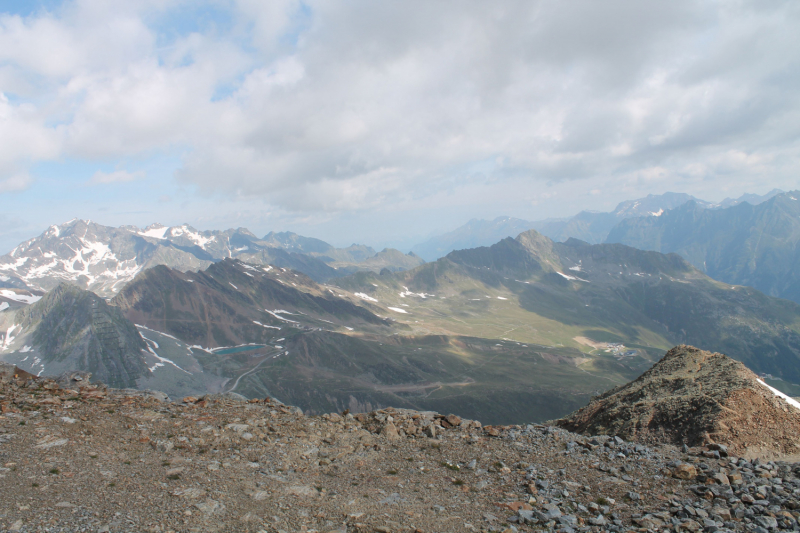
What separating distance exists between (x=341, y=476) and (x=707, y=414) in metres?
19.1

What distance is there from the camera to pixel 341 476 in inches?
659

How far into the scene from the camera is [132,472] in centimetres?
1523

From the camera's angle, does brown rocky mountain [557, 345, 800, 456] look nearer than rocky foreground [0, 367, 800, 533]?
No

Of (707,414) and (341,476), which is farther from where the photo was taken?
(707,414)

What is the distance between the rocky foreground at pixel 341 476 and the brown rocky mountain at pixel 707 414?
1.97 meters

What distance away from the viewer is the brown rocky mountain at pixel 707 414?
18.7 meters

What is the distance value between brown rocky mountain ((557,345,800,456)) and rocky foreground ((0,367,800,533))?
6.47 feet

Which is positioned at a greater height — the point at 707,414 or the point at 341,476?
the point at 707,414

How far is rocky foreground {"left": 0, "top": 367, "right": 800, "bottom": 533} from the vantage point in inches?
487

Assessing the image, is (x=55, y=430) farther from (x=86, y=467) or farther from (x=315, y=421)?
(x=315, y=421)

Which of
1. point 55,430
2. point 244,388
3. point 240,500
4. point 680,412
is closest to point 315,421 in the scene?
point 240,500

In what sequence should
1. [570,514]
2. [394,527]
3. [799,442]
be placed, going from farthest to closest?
[799,442], [570,514], [394,527]

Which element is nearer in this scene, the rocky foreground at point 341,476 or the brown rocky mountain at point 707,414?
the rocky foreground at point 341,476

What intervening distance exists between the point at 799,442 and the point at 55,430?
116ft
